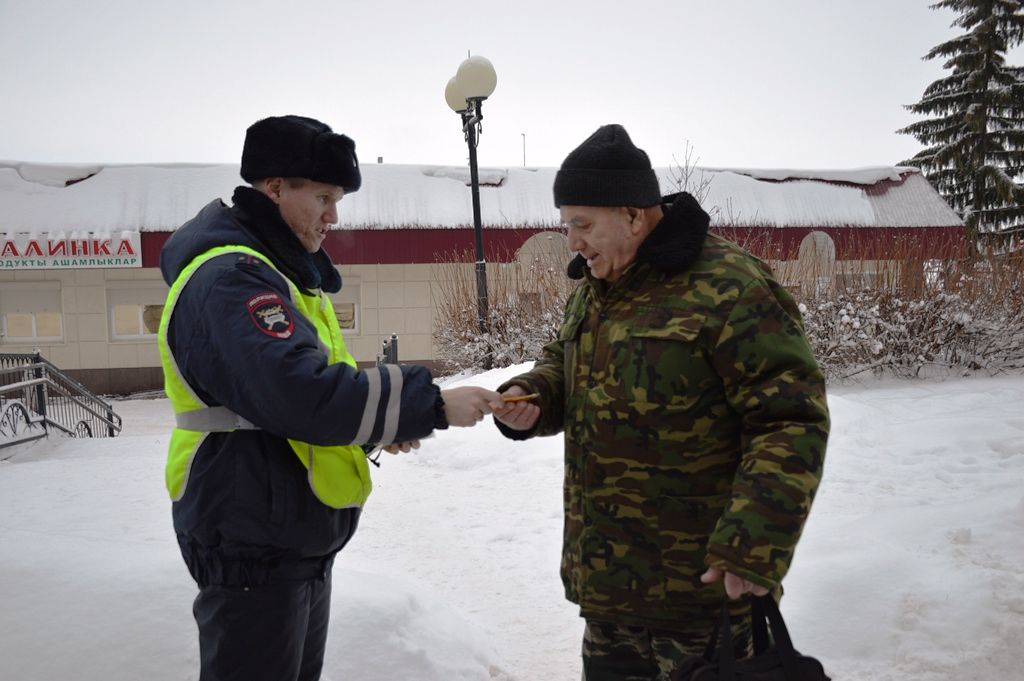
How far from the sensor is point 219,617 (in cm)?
200

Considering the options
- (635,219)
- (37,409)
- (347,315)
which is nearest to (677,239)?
(635,219)

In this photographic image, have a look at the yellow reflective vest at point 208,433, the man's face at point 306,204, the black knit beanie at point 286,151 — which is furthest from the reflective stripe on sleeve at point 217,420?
the black knit beanie at point 286,151

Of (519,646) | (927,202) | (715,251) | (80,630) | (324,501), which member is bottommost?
(519,646)

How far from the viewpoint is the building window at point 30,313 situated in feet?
60.0

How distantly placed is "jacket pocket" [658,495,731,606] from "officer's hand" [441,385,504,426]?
563 millimetres

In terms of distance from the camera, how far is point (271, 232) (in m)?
2.14

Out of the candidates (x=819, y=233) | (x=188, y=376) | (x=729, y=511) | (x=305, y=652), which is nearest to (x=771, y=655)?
(x=729, y=511)

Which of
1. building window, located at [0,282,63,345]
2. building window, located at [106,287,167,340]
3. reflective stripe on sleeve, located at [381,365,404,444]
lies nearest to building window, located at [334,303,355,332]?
building window, located at [106,287,167,340]

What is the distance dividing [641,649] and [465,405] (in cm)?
86

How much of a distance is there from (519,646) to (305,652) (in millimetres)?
2054

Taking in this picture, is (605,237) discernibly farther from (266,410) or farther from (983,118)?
(983,118)

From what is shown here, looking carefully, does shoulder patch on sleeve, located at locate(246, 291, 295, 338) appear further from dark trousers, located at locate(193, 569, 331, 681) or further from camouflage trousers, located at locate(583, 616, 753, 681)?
camouflage trousers, located at locate(583, 616, 753, 681)

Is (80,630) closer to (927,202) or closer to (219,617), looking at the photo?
(219,617)

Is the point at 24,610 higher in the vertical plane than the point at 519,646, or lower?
higher
